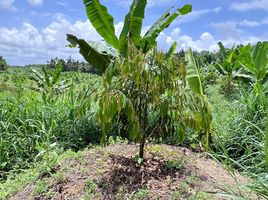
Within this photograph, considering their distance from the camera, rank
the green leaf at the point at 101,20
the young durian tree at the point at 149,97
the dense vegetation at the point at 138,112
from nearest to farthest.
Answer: the young durian tree at the point at 149,97
the dense vegetation at the point at 138,112
the green leaf at the point at 101,20

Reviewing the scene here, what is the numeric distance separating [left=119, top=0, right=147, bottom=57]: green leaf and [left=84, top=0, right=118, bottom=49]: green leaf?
0.26m

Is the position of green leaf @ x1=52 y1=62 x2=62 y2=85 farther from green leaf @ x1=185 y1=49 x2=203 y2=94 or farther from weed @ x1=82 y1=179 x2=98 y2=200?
weed @ x1=82 y1=179 x2=98 y2=200

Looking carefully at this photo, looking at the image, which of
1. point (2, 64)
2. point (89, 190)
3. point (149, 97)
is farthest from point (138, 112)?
point (2, 64)

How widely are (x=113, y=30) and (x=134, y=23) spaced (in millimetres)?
513

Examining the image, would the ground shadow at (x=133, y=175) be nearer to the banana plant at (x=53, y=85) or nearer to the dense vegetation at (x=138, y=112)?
the dense vegetation at (x=138, y=112)

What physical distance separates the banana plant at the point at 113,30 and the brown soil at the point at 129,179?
3.20 meters

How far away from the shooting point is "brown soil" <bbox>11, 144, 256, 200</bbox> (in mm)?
3783

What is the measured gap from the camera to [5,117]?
6.11 m

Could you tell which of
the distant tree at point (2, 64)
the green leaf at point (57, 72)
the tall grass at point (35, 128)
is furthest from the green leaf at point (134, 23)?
the distant tree at point (2, 64)

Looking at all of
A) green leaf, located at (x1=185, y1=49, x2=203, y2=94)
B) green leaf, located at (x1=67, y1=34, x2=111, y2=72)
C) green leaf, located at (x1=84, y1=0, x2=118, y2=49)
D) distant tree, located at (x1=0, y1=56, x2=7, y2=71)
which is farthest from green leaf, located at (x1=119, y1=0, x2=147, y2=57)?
distant tree, located at (x1=0, y1=56, x2=7, y2=71)

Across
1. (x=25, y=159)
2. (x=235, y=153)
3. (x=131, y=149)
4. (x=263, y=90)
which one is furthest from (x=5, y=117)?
(x=263, y=90)

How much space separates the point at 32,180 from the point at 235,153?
11.1ft

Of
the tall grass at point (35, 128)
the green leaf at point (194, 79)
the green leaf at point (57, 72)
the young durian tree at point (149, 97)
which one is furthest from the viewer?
the green leaf at point (57, 72)

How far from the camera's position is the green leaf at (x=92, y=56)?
7430mm
